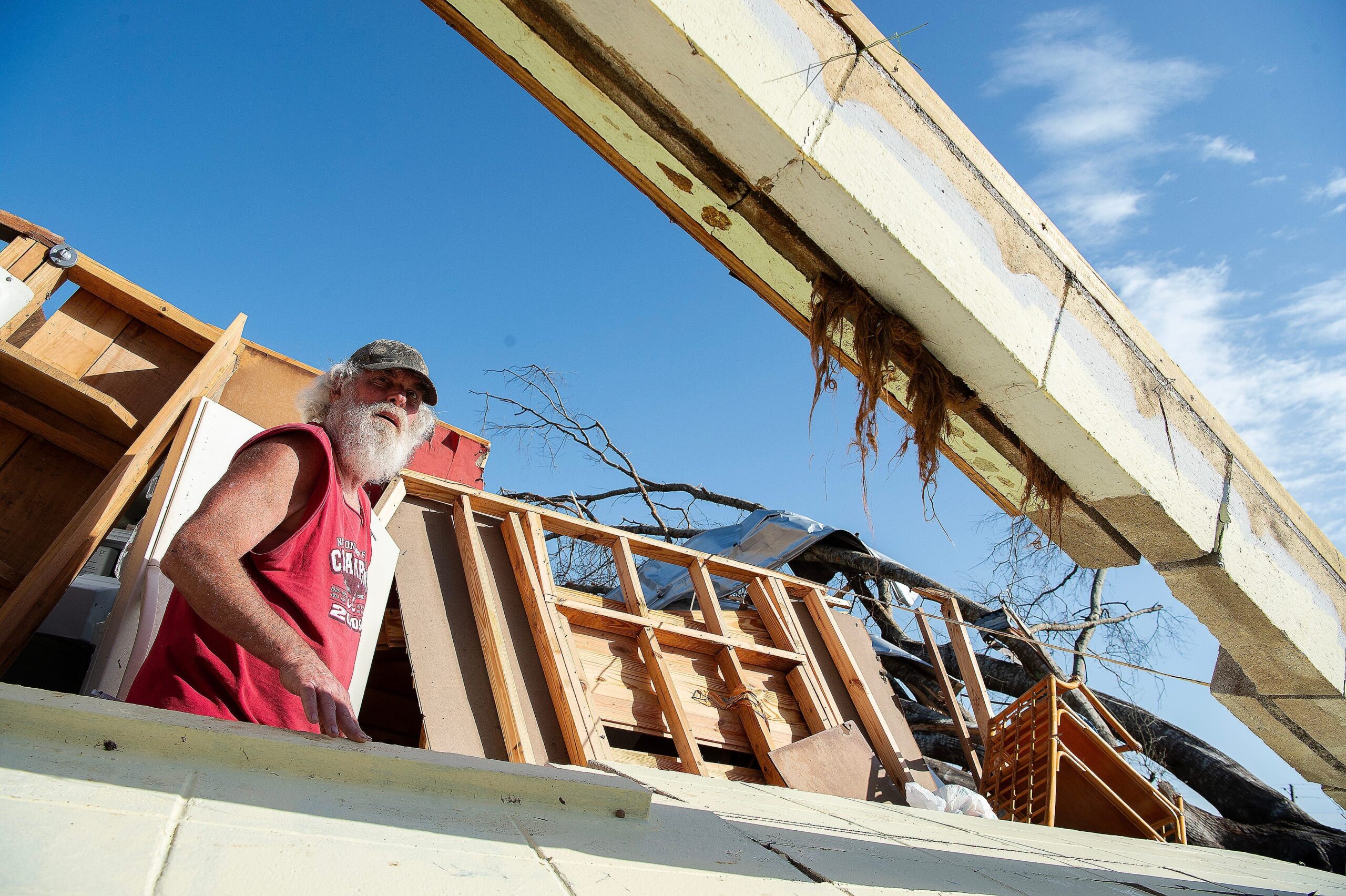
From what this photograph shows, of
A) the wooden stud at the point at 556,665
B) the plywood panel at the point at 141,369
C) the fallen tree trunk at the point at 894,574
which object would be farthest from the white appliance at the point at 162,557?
the fallen tree trunk at the point at 894,574

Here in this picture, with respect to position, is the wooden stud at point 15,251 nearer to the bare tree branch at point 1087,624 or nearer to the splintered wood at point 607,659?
the splintered wood at point 607,659

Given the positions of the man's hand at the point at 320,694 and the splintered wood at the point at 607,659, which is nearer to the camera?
the man's hand at the point at 320,694

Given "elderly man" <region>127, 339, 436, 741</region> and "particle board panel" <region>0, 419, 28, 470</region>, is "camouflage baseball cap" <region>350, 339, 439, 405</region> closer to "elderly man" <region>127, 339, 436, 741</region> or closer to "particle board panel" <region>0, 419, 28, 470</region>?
"elderly man" <region>127, 339, 436, 741</region>

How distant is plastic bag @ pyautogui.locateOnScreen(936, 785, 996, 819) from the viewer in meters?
4.52

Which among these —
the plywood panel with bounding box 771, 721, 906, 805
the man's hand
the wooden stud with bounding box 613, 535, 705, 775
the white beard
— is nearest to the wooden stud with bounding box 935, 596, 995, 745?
the plywood panel with bounding box 771, 721, 906, 805

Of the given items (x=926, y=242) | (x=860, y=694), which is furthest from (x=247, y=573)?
(x=860, y=694)

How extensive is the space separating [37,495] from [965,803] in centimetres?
554

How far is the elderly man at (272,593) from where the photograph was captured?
193 cm

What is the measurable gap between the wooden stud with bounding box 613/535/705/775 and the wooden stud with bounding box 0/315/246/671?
108 inches

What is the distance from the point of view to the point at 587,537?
5441 mm

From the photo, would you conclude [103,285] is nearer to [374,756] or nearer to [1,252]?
[1,252]

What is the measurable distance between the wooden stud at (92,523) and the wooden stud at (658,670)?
2.75 m

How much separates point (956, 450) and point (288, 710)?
124 inches

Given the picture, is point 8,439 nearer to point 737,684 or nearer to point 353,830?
point 353,830
